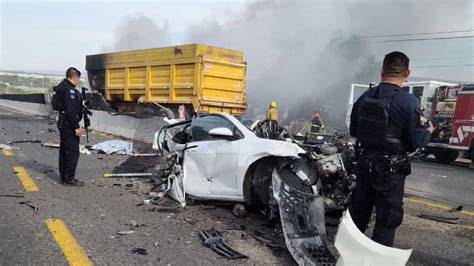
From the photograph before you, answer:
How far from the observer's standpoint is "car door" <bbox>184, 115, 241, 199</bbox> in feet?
16.3

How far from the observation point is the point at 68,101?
6.14m

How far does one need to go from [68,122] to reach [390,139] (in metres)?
4.82

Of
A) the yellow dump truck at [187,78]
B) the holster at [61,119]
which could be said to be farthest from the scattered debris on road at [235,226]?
the yellow dump truck at [187,78]

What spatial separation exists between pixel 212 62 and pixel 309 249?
8.65 metres

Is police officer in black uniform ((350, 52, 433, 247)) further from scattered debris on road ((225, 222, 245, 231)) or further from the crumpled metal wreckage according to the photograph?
→ scattered debris on road ((225, 222, 245, 231))

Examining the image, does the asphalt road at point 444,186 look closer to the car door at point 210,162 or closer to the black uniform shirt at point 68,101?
the car door at point 210,162

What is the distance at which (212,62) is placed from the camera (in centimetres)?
1163

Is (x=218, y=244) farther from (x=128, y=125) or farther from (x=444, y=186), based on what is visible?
(x=128, y=125)

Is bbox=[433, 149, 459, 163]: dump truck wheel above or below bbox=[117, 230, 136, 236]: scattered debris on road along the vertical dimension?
below

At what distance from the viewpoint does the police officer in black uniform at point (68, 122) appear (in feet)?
20.2

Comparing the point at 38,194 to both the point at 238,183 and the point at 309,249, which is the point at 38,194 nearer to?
the point at 238,183

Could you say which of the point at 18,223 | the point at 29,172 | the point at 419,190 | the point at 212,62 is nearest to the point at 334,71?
the point at 212,62

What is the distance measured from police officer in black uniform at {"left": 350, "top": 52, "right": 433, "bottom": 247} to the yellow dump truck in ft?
28.0

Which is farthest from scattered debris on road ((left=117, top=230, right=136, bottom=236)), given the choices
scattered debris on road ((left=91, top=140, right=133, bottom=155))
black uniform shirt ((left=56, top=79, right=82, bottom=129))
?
scattered debris on road ((left=91, top=140, right=133, bottom=155))
